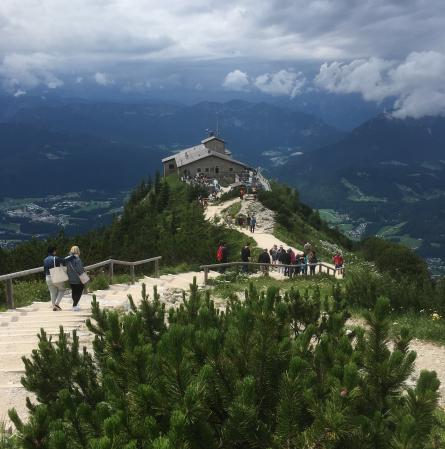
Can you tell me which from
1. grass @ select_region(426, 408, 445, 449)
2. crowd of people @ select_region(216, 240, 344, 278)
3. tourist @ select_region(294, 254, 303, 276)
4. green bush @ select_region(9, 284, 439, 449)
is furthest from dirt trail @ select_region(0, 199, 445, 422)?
tourist @ select_region(294, 254, 303, 276)

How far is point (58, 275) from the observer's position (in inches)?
486

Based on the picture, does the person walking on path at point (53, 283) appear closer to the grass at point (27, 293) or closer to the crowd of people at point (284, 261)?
the grass at point (27, 293)

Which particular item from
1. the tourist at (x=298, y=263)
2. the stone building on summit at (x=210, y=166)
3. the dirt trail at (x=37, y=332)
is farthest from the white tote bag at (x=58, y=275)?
the stone building on summit at (x=210, y=166)

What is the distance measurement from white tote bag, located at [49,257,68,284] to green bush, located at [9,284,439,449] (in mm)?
7893

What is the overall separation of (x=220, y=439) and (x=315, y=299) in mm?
3273

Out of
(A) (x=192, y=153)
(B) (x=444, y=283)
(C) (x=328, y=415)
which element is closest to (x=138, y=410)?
(C) (x=328, y=415)

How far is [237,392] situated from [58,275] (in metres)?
9.66

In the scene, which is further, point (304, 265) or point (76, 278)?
point (304, 265)

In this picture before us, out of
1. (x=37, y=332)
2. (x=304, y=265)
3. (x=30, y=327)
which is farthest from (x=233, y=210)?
(x=37, y=332)

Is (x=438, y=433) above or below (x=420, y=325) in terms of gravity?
above

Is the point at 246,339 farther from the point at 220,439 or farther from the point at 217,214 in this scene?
the point at 217,214

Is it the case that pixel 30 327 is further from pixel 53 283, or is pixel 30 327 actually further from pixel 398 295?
pixel 398 295

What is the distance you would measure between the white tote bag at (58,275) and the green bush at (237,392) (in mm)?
7893

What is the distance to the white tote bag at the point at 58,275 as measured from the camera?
12.3m
